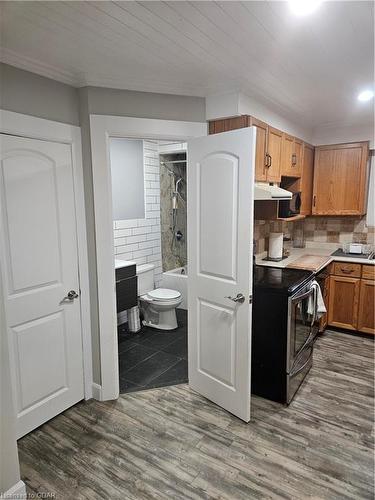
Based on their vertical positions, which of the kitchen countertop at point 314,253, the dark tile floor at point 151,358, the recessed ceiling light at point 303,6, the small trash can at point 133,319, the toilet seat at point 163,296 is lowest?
the dark tile floor at point 151,358

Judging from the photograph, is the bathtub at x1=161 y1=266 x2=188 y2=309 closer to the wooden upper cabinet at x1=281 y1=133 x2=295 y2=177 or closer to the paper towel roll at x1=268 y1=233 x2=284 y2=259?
the paper towel roll at x1=268 y1=233 x2=284 y2=259

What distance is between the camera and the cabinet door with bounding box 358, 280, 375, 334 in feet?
11.9

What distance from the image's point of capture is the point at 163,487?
185cm

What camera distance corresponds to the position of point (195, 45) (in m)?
1.84

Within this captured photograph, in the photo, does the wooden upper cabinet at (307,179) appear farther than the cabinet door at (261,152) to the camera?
Yes

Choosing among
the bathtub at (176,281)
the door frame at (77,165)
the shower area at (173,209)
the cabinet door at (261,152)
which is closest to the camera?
the door frame at (77,165)

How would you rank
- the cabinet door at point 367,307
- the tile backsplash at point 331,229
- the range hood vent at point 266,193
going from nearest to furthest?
the range hood vent at point 266,193 → the cabinet door at point 367,307 → the tile backsplash at point 331,229

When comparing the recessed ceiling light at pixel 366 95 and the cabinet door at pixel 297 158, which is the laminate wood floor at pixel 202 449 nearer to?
the cabinet door at pixel 297 158

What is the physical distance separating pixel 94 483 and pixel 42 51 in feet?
8.21

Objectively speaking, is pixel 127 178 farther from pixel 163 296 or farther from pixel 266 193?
pixel 266 193

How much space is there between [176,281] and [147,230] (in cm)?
81

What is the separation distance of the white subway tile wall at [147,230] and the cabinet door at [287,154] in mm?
1813

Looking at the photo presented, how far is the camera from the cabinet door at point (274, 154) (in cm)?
297

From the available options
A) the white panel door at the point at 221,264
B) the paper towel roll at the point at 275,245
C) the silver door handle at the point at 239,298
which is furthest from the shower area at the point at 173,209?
the silver door handle at the point at 239,298
